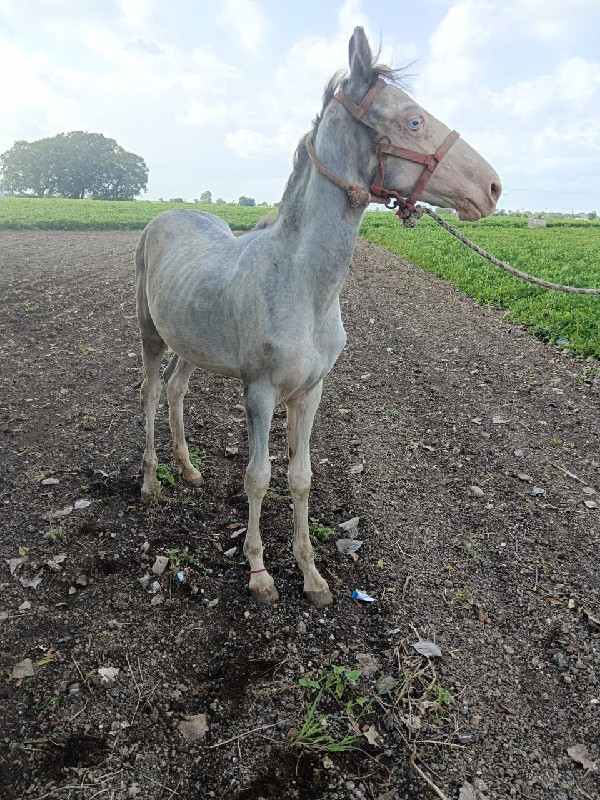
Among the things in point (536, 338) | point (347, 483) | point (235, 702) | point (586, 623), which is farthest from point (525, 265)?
point (235, 702)

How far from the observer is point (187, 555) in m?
4.18

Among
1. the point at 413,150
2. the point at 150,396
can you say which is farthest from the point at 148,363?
the point at 413,150

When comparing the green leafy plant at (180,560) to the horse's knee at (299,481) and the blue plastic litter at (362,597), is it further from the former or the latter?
the blue plastic litter at (362,597)

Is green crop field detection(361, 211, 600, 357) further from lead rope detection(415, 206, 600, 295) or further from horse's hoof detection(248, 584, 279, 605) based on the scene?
horse's hoof detection(248, 584, 279, 605)

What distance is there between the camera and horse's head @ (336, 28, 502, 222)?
9.78 ft

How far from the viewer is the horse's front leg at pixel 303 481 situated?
3859mm

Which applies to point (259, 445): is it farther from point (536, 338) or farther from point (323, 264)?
point (536, 338)

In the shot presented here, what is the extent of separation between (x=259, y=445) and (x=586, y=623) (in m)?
2.38

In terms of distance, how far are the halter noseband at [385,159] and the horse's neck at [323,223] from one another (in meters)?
0.07

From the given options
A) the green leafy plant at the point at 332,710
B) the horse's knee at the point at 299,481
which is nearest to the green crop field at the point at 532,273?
the horse's knee at the point at 299,481

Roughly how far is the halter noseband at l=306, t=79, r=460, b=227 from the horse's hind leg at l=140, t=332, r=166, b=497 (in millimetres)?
2604

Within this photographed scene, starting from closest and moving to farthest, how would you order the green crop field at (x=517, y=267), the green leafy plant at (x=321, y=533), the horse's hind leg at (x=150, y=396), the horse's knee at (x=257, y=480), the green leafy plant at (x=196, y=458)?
the horse's knee at (x=257, y=480), the green leafy plant at (x=321, y=533), the horse's hind leg at (x=150, y=396), the green leafy plant at (x=196, y=458), the green crop field at (x=517, y=267)

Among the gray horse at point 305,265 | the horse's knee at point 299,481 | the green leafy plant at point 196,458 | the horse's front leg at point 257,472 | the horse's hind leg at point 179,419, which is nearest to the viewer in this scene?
the gray horse at point 305,265

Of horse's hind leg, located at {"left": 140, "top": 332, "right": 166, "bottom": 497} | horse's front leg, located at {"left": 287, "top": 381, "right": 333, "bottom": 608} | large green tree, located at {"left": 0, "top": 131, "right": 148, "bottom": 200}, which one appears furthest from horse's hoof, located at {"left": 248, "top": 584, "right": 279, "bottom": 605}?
large green tree, located at {"left": 0, "top": 131, "right": 148, "bottom": 200}
